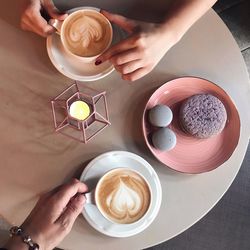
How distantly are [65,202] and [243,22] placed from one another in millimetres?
895

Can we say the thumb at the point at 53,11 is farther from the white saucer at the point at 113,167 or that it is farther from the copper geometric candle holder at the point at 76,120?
the white saucer at the point at 113,167

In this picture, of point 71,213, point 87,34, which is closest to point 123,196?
point 71,213

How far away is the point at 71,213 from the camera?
35.8 inches

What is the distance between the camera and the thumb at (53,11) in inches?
37.3

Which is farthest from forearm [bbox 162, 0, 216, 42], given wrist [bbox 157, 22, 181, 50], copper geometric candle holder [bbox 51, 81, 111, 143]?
copper geometric candle holder [bbox 51, 81, 111, 143]

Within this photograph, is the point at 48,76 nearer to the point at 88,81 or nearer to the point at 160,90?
the point at 88,81

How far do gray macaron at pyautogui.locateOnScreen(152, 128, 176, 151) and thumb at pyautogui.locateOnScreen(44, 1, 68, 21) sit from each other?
333 millimetres

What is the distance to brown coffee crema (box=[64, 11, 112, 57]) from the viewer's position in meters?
0.94

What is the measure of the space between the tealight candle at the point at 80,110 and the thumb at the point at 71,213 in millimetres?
180

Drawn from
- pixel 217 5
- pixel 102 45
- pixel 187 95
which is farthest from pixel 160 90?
pixel 217 5

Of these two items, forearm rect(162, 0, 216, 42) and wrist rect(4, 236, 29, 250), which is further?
forearm rect(162, 0, 216, 42)

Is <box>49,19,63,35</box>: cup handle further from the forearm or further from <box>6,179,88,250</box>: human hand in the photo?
<box>6,179,88,250</box>: human hand

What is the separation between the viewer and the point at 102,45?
3.11ft

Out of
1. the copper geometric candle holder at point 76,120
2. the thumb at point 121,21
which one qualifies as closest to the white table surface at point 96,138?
the copper geometric candle holder at point 76,120
